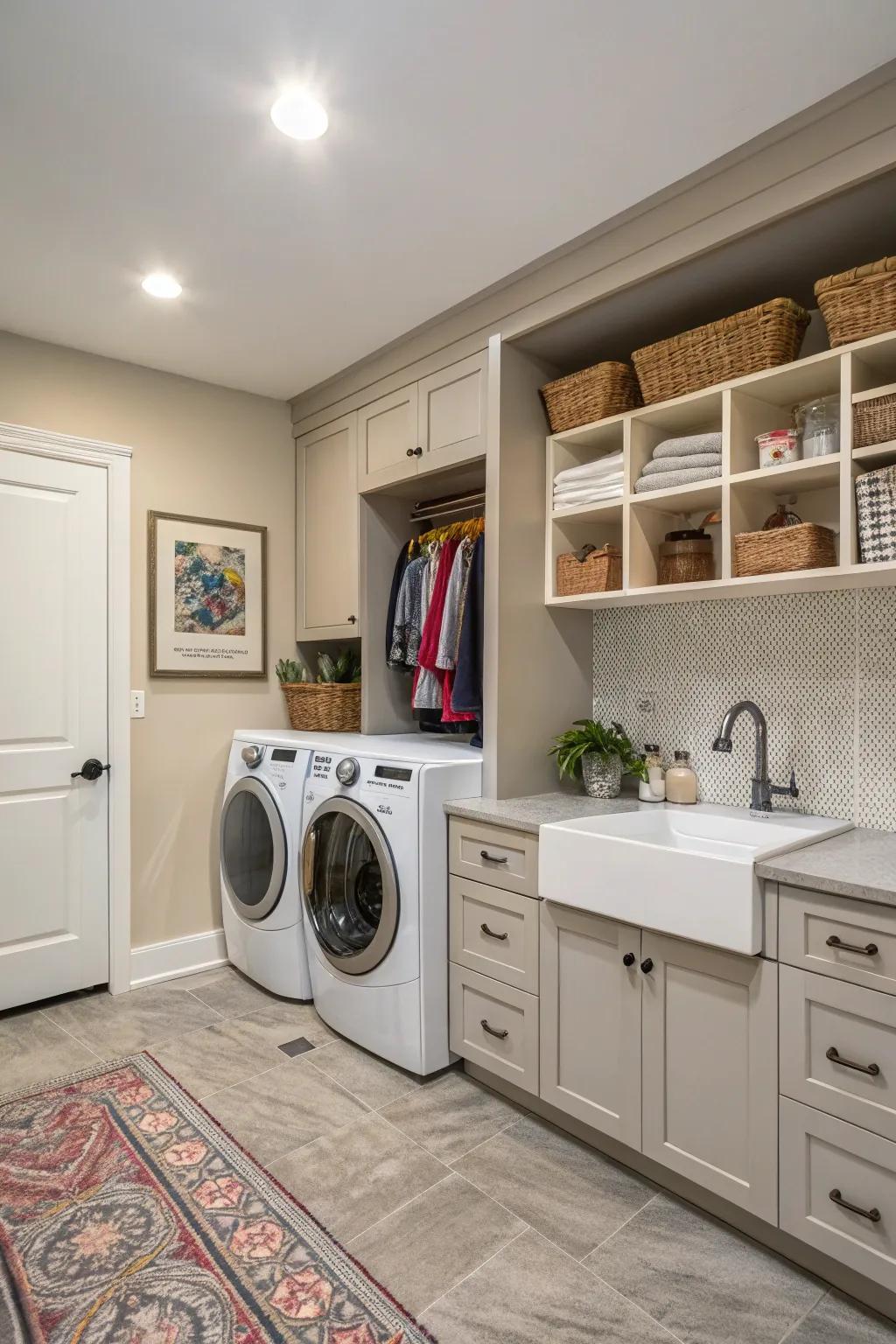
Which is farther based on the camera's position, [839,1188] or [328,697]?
[328,697]

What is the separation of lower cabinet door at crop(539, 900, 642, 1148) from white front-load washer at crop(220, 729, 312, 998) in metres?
1.13

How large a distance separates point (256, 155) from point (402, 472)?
4.02 feet

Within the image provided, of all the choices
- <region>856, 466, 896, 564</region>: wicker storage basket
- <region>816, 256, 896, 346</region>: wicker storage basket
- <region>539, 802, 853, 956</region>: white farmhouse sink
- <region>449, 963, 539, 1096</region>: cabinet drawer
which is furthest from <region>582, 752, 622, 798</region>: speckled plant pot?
<region>816, 256, 896, 346</region>: wicker storage basket

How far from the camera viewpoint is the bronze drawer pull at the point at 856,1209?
144 cm

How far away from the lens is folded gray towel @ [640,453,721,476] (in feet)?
6.86

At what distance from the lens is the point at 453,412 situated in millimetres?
2715

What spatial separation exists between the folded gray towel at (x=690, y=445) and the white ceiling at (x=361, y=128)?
63 centimetres

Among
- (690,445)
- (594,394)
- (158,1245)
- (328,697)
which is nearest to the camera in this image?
(158,1245)

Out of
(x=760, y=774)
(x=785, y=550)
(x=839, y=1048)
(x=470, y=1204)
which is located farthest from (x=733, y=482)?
(x=470, y=1204)

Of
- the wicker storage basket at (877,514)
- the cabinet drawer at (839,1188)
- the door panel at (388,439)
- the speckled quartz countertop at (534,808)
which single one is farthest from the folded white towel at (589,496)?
the cabinet drawer at (839,1188)

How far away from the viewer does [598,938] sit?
1946 millimetres

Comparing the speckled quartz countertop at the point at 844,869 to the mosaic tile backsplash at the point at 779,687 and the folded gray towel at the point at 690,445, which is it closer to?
the mosaic tile backsplash at the point at 779,687

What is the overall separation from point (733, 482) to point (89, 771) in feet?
8.25

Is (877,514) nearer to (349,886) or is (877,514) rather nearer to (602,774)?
(602,774)
